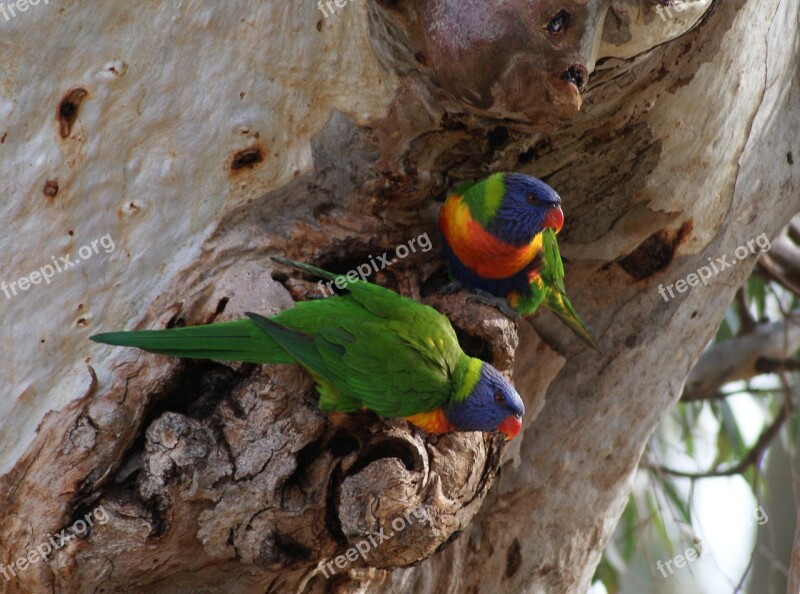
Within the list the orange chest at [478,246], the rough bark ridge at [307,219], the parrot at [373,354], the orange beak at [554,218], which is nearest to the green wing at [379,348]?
the parrot at [373,354]

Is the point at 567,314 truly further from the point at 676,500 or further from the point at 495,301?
the point at 676,500

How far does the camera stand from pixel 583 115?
234cm

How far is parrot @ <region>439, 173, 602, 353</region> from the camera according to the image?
92.7 inches

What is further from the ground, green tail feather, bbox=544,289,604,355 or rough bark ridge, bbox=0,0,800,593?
rough bark ridge, bbox=0,0,800,593

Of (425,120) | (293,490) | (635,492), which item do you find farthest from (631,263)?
(635,492)

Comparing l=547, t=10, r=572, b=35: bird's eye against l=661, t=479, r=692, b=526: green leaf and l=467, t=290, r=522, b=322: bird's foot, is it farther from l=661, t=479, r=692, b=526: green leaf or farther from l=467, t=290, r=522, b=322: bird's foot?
l=661, t=479, r=692, b=526: green leaf

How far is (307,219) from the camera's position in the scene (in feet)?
7.54

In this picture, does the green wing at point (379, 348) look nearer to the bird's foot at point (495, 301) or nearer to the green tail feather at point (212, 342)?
the green tail feather at point (212, 342)

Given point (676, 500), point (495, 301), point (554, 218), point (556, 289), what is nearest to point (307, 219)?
point (495, 301)

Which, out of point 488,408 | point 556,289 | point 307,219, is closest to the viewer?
point 488,408

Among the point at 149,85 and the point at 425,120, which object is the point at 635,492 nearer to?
the point at 425,120

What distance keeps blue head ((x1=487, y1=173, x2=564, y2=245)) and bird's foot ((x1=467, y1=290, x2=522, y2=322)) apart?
0.18 metres

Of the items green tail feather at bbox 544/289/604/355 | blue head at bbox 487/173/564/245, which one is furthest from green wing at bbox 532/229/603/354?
blue head at bbox 487/173/564/245

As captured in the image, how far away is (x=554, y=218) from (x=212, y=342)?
104 centimetres
